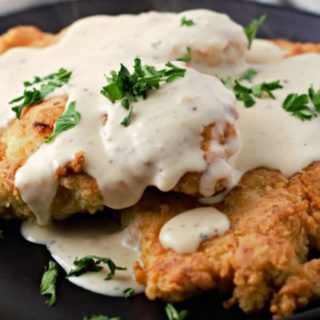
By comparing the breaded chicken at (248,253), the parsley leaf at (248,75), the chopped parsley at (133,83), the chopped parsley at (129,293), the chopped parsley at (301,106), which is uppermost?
the chopped parsley at (133,83)

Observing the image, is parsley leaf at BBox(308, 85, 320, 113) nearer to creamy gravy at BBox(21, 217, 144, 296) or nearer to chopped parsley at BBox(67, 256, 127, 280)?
creamy gravy at BBox(21, 217, 144, 296)

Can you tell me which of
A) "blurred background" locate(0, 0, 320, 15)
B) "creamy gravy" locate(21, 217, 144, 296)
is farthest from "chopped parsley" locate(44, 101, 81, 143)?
"blurred background" locate(0, 0, 320, 15)

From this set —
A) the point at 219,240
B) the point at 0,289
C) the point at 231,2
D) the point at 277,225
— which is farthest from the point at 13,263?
the point at 231,2

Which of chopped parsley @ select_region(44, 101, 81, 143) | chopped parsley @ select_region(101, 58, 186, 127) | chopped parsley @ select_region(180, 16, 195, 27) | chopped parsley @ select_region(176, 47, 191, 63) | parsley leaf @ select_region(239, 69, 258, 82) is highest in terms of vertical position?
chopped parsley @ select_region(101, 58, 186, 127)

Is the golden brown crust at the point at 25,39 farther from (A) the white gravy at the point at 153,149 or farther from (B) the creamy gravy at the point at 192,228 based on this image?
(B) the creamy gravy at the point at 192,228

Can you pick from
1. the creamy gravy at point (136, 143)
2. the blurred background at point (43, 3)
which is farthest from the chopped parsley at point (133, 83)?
the blurred background at point (43, 3)

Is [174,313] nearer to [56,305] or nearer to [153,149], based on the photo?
[56,305]

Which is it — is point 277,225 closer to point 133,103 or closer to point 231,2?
point 133,103
